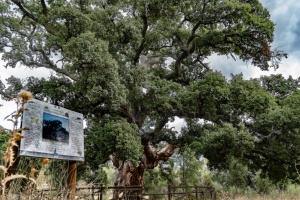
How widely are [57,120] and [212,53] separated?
7582 millimetres

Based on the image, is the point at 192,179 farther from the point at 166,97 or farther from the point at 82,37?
the point at 82,37

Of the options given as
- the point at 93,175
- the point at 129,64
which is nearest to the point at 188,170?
the point at 93,175

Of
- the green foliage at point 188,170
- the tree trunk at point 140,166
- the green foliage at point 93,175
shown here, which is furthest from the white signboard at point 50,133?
the green foliage at point 188,170

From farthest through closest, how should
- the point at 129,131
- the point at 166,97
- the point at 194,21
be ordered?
1. the point at 194,21
2. the point at 166,97
3. the point at 129,131

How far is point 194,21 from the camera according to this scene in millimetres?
9656

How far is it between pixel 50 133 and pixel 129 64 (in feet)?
15.9

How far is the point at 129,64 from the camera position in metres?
9.66

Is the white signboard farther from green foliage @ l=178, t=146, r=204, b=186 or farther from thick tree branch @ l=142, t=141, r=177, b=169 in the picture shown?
green foliage @ l=178, t=146, r=204, b=186

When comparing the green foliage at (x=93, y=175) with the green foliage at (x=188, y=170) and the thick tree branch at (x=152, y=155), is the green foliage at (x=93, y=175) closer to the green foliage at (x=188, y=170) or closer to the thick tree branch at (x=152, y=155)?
the thick tree branch at (x=152, y=155)

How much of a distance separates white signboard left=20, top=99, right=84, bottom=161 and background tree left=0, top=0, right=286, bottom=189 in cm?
159

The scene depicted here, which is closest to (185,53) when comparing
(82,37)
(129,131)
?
(129,131)

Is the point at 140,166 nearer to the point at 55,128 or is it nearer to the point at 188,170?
the point at 188,170

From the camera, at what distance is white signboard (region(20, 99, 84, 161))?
485 cm

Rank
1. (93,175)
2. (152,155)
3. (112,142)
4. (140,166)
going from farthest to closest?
(93,175) → (152,155) → (140,166) → (112,142)
